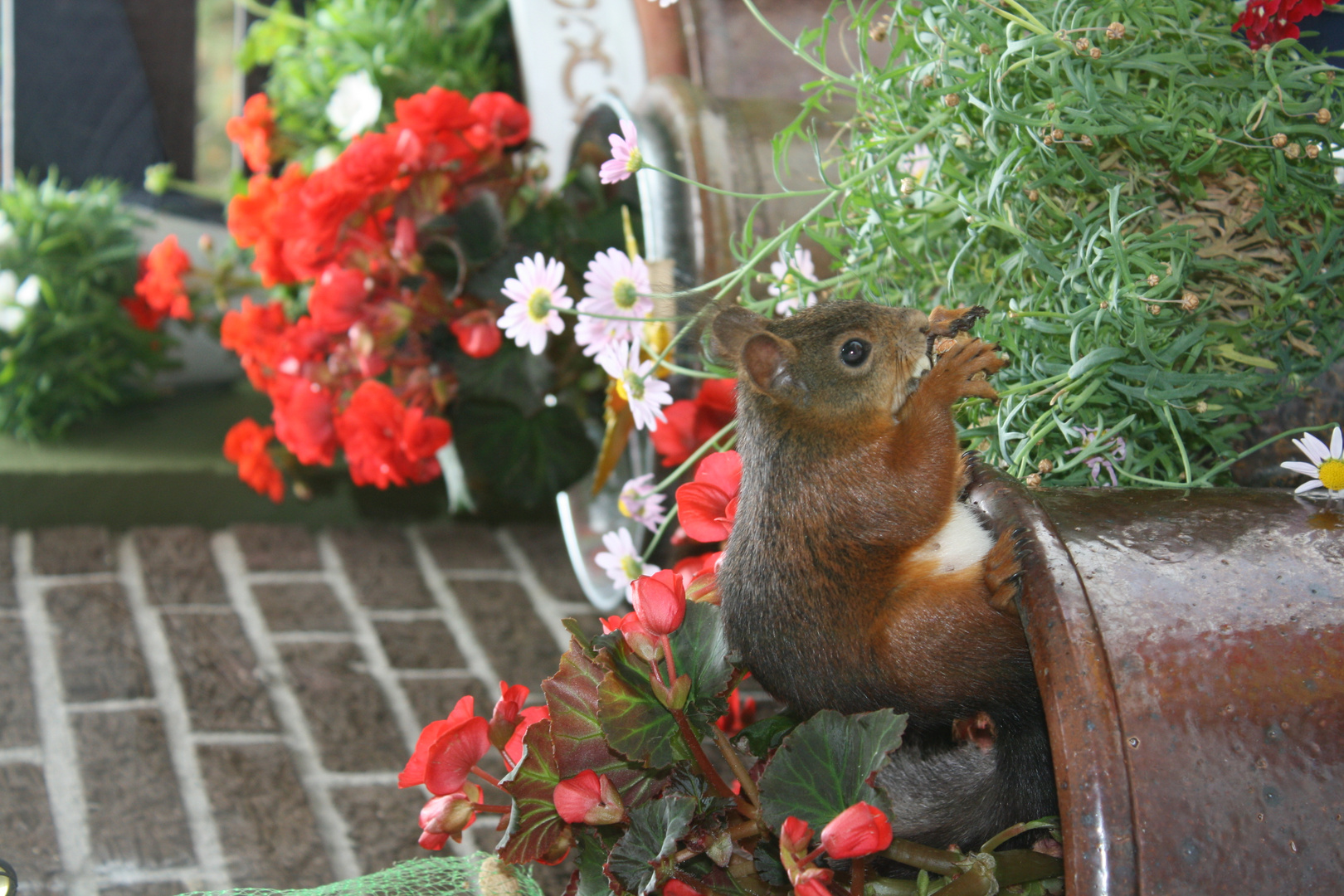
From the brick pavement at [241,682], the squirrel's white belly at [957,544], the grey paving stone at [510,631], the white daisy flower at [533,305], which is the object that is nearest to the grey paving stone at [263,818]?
the brick pavement at [241,682]

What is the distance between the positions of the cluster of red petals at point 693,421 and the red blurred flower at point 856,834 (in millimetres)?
699

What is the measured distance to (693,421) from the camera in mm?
1418

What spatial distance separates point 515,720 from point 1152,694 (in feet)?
1.71

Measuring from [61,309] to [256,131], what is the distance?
0.75m

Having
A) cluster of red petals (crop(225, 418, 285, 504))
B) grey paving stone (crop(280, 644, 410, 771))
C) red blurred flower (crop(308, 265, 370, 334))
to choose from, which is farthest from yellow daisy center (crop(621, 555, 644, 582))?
cluster of red petals (crop(225, 418, 285, 504))

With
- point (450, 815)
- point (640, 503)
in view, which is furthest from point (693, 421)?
point (450, 815)

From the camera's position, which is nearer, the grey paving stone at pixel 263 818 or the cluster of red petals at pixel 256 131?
the grey paving stone at pixel 263 818

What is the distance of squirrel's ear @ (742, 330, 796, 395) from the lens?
918 mm

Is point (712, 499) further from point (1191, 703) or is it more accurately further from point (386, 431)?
point (386, 431)

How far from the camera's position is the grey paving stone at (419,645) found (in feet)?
7.34

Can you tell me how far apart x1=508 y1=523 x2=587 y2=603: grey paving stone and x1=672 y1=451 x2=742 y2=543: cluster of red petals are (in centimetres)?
145

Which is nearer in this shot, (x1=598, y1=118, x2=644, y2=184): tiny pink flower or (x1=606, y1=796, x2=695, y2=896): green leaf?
(x1=606, y1=796, x2=695, y2=896): green leaf

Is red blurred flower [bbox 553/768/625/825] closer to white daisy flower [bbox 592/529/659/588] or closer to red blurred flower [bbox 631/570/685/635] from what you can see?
red blurred flower [bbox 631/570/685/635]

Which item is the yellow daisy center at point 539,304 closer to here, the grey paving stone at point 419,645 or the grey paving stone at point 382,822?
the grey paving stone at point 382,822
